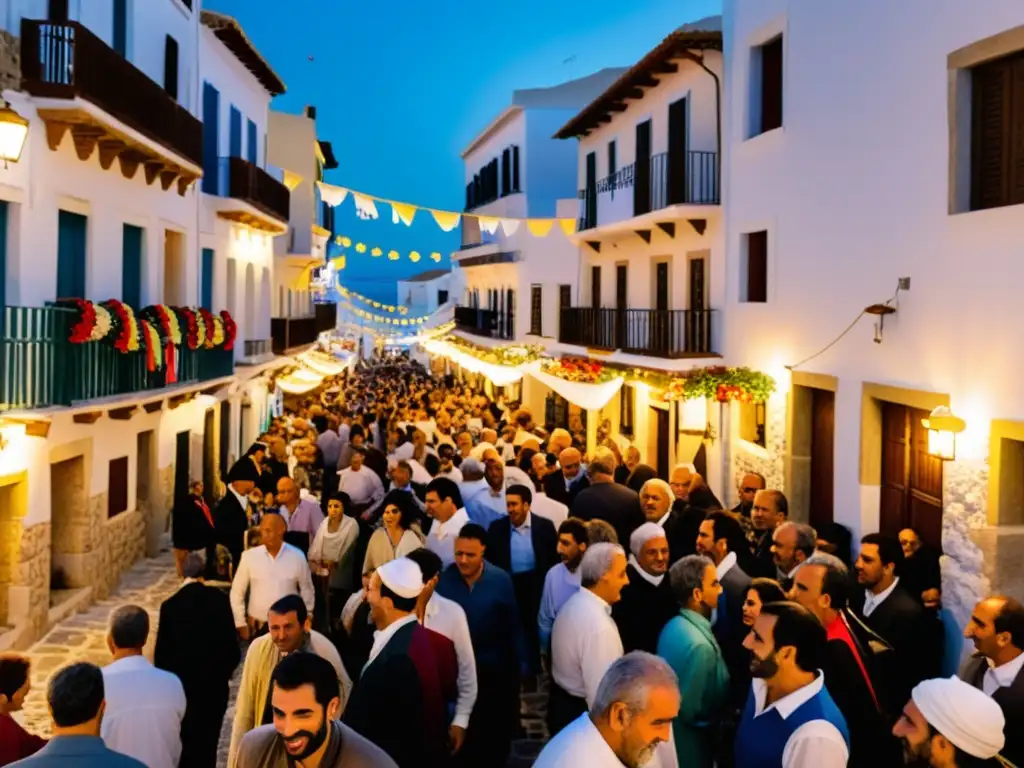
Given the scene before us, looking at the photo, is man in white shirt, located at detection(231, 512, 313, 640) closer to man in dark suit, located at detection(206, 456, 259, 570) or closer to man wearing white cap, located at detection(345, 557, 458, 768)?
man wearing white cap, located at detection(345, 557, 458, 768)

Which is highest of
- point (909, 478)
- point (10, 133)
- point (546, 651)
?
point (10, 133)

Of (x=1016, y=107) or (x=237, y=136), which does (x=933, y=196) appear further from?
(x=237, y=136)

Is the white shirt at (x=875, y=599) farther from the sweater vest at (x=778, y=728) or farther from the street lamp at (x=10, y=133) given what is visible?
the street lamp at (x=10, y=133)

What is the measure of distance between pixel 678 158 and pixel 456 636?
1421 cm

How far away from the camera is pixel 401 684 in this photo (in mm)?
5391

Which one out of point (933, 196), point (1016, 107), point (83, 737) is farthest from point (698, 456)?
point (83, 737)

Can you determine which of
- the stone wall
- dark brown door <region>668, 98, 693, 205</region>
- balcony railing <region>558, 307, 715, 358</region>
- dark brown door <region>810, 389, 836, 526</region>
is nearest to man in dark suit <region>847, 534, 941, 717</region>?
dark brown door <region>810, 389, 836, 526</region>

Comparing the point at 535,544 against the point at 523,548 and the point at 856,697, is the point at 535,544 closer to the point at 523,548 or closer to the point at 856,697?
the point at 523,548

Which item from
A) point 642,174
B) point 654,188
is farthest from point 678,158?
point 642,174

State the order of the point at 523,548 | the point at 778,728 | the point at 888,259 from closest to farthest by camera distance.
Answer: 1. the point at 778,728
2. the point at 523,548
3. the point at 888,259

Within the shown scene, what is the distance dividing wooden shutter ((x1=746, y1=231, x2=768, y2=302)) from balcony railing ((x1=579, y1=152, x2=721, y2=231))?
4.76 ft

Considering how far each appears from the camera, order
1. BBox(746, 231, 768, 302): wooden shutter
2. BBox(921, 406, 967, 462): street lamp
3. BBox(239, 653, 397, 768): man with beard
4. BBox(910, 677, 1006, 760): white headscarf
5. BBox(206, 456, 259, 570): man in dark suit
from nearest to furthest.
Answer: BBox(239, 653, 397, 768): man with beard
BBox(910, 677, 1006, 760): white headscarf
BBox(921, 406, 967, 462): street lamp
BBox(206, 456, 259, 570): man in dark suit
BBox(746, 231, 768, 302): wooden shutter

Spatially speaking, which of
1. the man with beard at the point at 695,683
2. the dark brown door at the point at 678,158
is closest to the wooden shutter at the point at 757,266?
the dark brown door at the point at 678,158

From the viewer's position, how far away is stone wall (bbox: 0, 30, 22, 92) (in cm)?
1190
